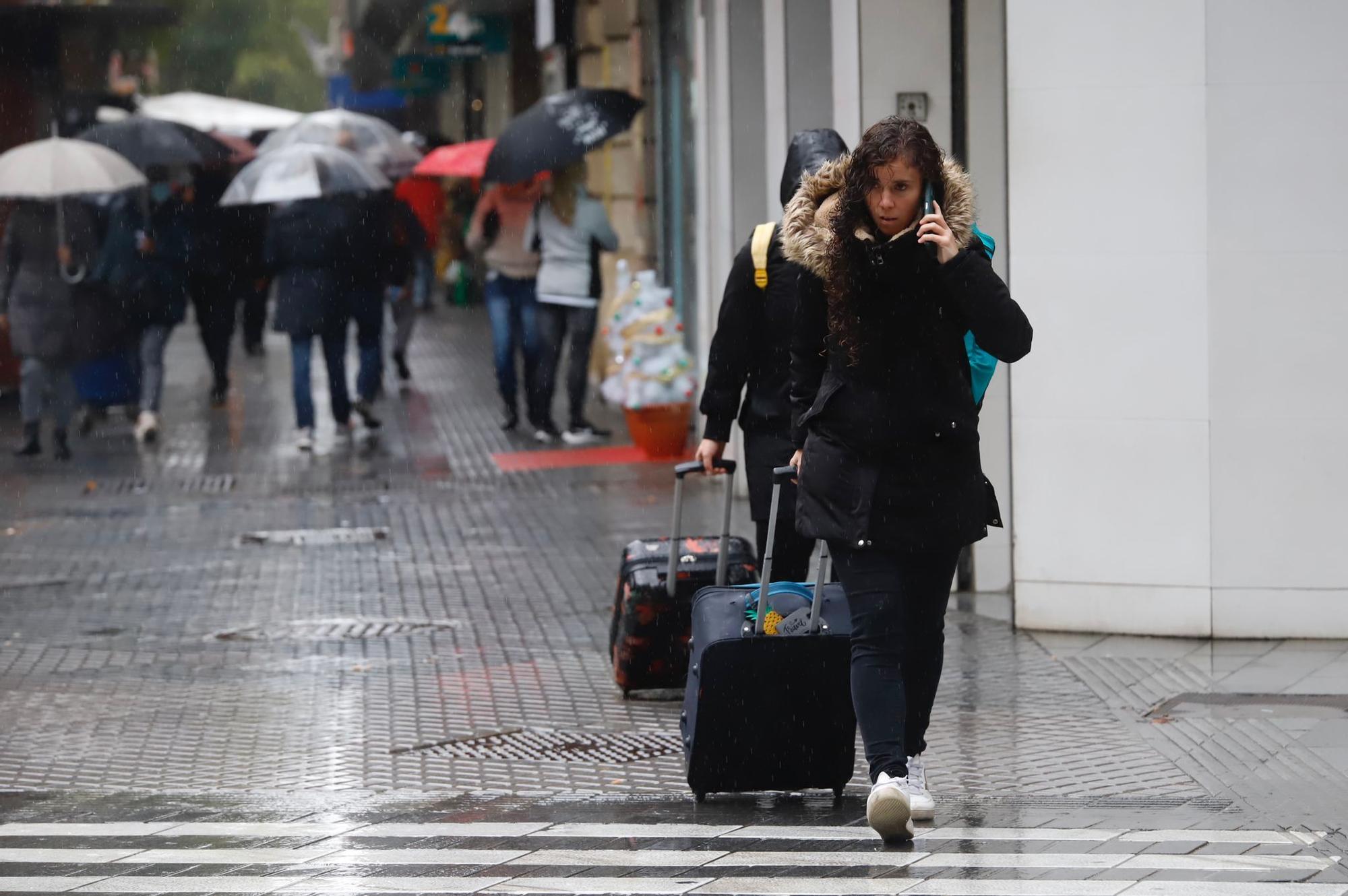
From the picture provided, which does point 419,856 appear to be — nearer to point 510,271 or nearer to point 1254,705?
point 1254,705

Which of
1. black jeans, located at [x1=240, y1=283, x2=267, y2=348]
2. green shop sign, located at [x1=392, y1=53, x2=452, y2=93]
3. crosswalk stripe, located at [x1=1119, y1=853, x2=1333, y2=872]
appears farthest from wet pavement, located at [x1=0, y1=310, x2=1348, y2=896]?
green shop sign, located at [x1=392, y1=53, x2=452, y2=93]

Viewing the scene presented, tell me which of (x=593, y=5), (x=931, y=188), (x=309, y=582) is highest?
(x=593, y=5)

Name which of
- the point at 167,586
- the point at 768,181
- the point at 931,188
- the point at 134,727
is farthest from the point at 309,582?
the point at 931,188

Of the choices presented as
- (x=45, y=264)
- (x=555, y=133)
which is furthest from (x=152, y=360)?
(x=555, y=133)

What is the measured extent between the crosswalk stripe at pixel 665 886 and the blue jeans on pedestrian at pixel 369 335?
35.2 feet

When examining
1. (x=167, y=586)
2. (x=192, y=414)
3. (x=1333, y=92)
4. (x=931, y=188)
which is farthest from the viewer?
(x=192, y=414)

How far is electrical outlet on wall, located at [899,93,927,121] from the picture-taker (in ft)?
30.4

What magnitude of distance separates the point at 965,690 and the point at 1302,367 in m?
1.87

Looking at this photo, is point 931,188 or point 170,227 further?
point 170,227

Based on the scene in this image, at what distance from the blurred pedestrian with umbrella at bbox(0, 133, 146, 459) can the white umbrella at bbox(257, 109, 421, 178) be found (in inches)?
65.0

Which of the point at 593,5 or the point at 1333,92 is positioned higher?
the point at 593,5

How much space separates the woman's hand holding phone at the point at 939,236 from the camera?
202 inches

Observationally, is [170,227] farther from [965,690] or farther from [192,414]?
[965,690]

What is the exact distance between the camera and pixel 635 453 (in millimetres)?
14805
